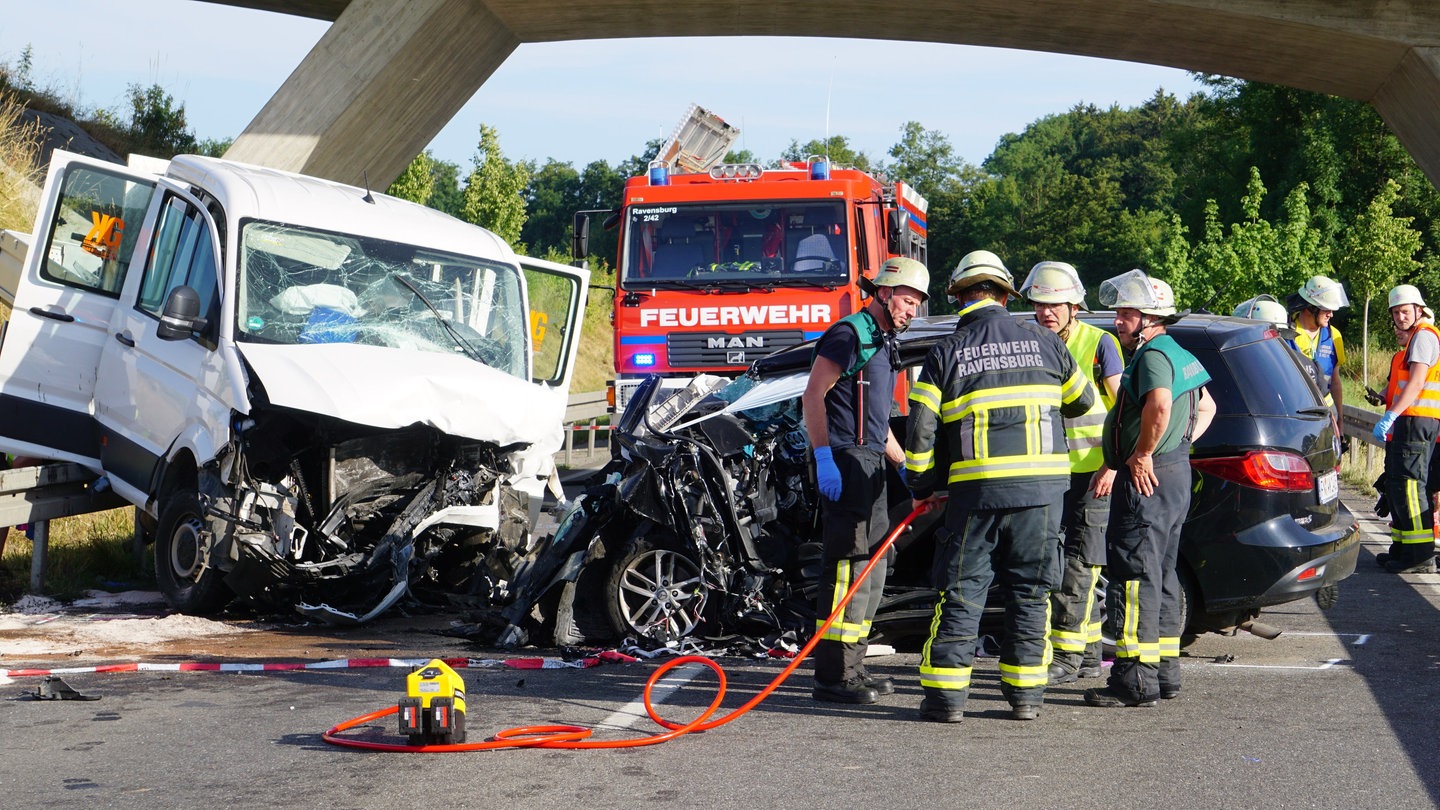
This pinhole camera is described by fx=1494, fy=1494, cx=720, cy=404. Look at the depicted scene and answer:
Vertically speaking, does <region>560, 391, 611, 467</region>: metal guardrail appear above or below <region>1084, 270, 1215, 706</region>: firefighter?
above

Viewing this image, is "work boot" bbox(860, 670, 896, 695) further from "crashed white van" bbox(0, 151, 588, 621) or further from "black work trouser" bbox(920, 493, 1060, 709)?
"crashed white van" bbox(0, 151, 588, 621)

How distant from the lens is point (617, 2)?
1752 centimetres

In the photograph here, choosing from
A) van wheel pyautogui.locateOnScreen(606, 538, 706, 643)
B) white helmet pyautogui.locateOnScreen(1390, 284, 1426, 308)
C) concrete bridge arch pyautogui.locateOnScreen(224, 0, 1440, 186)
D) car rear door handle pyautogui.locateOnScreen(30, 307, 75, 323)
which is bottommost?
van wheel pyautogui.locateOnScreen(606, 538, 706, 643)

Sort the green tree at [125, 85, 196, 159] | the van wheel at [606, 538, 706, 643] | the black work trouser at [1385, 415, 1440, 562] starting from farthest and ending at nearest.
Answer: the green tree at [125, 85, 196, 159] < the black work trouser at [1385, 415, 1440, 562] < the van wheel at [606, 538, 706, 643]

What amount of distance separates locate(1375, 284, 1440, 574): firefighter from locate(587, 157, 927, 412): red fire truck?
465 centimetres

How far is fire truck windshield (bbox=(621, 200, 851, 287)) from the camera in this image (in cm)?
1362

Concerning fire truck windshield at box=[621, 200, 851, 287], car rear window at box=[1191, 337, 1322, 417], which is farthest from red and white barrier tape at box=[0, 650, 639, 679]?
fire truck windshield at box=[621, 200, 851, 287]

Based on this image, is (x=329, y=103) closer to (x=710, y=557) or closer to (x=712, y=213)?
(x=712, y=213)

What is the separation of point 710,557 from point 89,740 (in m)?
2.84

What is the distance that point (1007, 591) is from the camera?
596 centimetres

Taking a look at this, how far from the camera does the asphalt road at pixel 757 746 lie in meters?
4.71

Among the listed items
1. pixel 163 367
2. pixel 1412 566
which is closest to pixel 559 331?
pixel 163 367

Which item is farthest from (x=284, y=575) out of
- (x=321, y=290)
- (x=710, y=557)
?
(x=710, y=557)

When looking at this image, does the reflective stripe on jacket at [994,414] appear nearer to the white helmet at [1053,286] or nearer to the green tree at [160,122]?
the white helmet at [1053,286]
